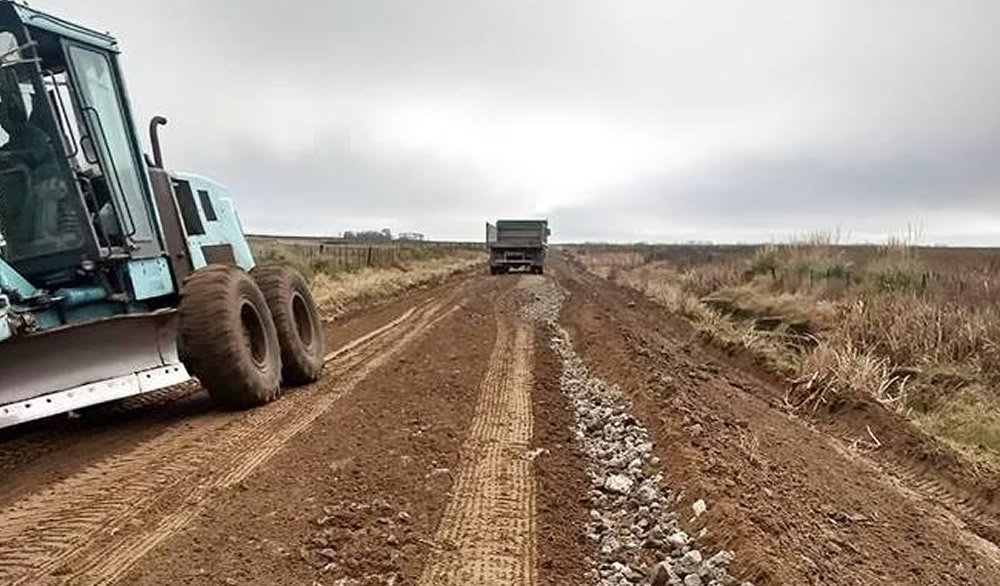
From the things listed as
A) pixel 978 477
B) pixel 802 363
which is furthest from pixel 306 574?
pixel 802 363

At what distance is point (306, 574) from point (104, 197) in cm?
462

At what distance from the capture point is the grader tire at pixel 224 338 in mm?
7555

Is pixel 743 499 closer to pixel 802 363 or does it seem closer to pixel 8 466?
pixel 8 466

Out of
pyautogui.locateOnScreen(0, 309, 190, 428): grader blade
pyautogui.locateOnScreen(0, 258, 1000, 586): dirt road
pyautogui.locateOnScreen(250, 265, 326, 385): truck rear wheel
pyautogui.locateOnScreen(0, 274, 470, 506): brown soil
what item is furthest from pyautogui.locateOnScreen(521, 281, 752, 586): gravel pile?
pyautogui.locateOnScreen(0, 309, 190, 428): grader blade

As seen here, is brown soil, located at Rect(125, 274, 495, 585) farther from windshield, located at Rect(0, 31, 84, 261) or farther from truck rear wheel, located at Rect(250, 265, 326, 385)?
windshield, located at Rect(0, 31, 84, 261)

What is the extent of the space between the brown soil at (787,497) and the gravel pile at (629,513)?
0.14 metres

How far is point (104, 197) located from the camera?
7.70m

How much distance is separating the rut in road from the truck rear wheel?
2.03 metres

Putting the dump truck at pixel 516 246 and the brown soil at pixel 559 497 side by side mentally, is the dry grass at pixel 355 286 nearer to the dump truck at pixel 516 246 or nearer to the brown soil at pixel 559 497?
the dump truck at pixel 516 246

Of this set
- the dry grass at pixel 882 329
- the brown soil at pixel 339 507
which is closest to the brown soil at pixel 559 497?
the brown soil at pixel 339 507

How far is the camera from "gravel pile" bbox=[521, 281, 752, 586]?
15.7ft

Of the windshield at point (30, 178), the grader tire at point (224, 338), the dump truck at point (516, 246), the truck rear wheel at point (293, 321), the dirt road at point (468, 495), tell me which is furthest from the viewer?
the dump truck at point (516, 246)

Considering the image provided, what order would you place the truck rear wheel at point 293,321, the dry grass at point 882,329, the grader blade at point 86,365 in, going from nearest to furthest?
the grader blade at point 86,365 < the truck rear wheel at point 293,321 < the dry grass at point 882,329

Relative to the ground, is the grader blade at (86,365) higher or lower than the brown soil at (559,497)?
higher
